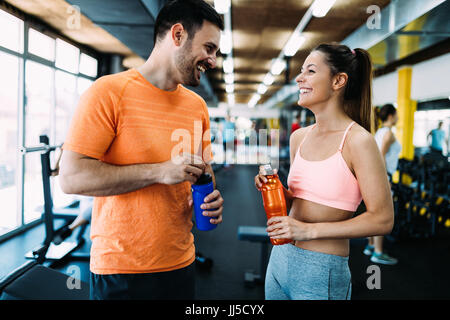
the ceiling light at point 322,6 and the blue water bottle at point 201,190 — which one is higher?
the ceiling light at point 322,6

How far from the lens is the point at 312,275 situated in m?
0.99

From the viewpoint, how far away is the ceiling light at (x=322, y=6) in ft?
12.2

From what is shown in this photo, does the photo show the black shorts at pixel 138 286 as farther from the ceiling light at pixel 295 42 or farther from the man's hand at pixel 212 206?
the ceiling light at pixel 295 42

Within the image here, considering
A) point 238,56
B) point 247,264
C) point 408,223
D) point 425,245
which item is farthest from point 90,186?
point 238,56

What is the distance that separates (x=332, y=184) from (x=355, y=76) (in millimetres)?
393

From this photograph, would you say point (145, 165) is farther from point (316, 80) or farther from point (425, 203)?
point (425, 203)

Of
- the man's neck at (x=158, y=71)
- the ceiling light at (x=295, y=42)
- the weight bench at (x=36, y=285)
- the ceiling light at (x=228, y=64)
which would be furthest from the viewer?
the ceiling light at (x=228, y=64)

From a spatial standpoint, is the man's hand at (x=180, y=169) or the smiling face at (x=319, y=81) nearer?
the man's hand at (x=180, y=169)

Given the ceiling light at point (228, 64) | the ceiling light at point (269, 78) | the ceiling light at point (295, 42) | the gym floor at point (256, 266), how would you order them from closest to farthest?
1. the gym floor at point (256, 266)
2. the ceiling light at point (295, 42)
3. the ceiling light at point (228, 64)
4. the ceiling light at point (269, 78)

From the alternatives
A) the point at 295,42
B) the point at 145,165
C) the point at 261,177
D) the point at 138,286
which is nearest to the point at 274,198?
the point at 261,177

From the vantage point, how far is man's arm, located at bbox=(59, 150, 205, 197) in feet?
2.82

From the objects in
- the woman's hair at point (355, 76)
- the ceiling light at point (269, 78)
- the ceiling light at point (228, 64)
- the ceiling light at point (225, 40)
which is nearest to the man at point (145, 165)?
the woman's hair at point (355, 76)

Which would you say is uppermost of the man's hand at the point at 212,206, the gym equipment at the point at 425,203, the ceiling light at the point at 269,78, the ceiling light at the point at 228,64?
the ceiling light at the point at 269,78

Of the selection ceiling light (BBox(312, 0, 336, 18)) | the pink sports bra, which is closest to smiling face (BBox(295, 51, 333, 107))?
the pink sports bra
